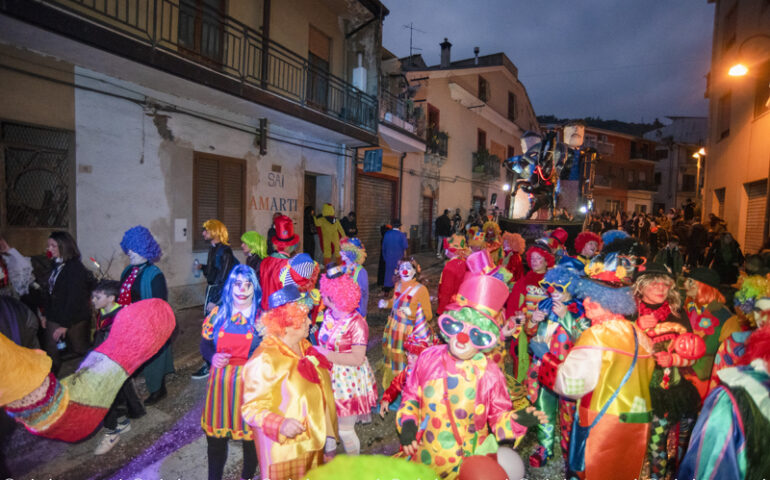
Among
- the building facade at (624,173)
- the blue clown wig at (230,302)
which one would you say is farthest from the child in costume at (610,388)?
the building facade at (624,173)

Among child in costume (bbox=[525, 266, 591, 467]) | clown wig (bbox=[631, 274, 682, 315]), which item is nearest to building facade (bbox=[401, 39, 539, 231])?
child in costume (bbox=[525, 266, 591, 467])

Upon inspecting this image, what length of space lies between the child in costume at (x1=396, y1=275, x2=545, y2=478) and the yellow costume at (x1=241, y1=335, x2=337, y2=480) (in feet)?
1.69

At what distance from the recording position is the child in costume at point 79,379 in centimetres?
183

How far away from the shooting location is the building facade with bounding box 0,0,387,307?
589 cm

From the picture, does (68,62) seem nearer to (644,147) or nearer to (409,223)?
(409,223)

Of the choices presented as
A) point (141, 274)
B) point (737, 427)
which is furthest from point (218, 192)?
point (737, 427)

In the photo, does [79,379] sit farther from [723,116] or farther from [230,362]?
[723,116]

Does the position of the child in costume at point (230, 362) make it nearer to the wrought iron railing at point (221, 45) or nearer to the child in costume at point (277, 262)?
the child in costume at point (277, 262)

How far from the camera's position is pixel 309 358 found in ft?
8.16

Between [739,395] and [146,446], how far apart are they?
14.3 ft

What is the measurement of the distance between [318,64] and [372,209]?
5.37 m

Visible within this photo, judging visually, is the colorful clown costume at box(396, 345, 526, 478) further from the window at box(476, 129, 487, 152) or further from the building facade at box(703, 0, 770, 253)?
the window at box(476, 129, 487, 152)

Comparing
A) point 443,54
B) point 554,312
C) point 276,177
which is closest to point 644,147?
point 443,54

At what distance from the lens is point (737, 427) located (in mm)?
1852
